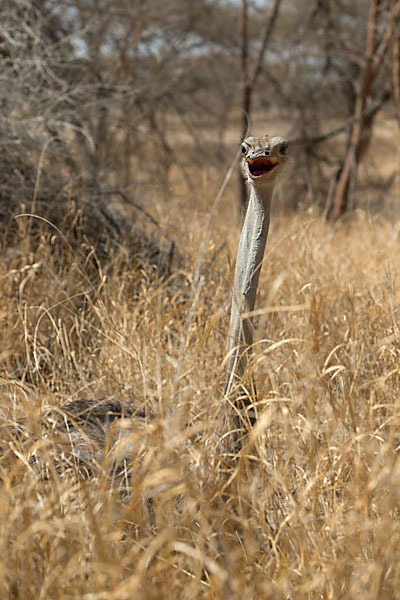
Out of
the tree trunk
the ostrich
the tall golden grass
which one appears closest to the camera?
the tall golden grass

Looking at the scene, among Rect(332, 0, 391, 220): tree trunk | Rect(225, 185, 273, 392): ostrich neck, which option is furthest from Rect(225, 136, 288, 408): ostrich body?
Rect(332, 0, 391, 220): tree trunk

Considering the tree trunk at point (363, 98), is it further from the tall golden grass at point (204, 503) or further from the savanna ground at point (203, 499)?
the tall golden grass at point (204, 503)

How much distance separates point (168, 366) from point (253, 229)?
46 cm

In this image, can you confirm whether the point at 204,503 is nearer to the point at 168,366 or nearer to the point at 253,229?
the point at 168,366

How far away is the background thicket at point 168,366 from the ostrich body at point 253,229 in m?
0.09

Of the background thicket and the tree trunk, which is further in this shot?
the tree trunk

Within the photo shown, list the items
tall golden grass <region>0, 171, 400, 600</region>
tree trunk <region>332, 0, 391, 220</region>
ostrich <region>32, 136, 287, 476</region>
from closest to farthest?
tall golden grass <region>0, 171, 400, 600</region>
ostrich <region>32, 136, 287, 476</region>
tree trunk <region>332, 0, 391, 220</region>

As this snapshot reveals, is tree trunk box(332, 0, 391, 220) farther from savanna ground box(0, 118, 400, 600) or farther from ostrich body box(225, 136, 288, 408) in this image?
ostrich body box(225, 136, 288, 408)

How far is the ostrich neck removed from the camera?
172cm

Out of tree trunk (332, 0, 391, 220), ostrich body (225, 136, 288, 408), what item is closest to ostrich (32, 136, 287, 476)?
ostrich body (225, 136, 288, 408)

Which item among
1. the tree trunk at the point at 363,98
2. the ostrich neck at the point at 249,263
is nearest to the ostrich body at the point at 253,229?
the ostrich neck at the point at 249,263

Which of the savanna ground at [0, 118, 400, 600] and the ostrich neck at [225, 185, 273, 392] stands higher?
the ostrich neck at [225, 185, 273, 392]

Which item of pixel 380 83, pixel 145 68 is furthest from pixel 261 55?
pixel 380 83

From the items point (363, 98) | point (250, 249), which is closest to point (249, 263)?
point (250, 249)
